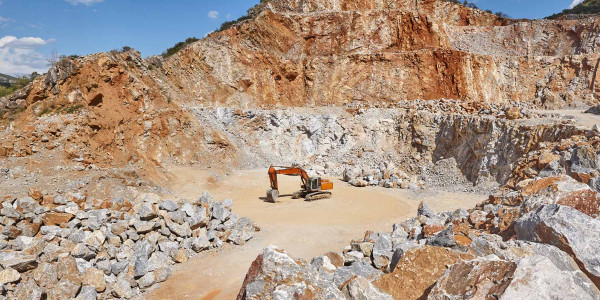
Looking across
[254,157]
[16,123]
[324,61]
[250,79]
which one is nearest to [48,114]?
[16,123]

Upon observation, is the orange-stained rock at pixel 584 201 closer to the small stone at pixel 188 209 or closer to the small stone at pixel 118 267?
the small stone at pixel 188 209

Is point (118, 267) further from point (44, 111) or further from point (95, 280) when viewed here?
point (44, 111)

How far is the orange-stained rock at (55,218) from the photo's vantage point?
30.0 ft

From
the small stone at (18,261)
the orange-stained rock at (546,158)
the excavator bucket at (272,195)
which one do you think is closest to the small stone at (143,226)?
the small stone at (18,261)

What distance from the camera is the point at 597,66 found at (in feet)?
85.0

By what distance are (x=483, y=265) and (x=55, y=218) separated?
33.2 ft

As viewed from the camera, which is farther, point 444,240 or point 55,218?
point 55,218

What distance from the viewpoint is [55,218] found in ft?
30.1

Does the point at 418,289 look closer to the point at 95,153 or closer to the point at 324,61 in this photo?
the point at 95,153

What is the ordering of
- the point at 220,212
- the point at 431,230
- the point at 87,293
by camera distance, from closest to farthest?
the point at 87,293 < the point at 431,230 < the point at 220,212

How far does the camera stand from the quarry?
16.5 feet

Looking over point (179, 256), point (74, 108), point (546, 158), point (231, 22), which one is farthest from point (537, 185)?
point (231, 22)

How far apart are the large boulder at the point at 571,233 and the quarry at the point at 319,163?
0.02 m

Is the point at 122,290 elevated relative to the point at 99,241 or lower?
lower
